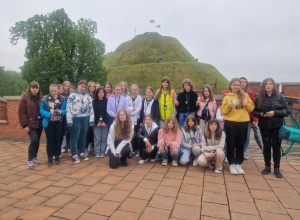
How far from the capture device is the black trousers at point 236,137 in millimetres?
4098

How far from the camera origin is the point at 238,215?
268 centimetres

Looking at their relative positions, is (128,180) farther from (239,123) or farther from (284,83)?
(284,83)

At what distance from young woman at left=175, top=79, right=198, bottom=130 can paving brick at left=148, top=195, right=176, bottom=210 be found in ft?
7.70

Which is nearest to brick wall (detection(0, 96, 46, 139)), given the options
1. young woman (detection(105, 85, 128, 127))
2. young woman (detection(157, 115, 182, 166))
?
young woman (detection(105, 85, 128, 127))

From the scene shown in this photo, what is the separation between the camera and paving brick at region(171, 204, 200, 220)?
8.65 feet

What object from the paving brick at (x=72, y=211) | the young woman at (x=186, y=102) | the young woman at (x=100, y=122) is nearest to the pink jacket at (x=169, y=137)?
the young woman at (x=186, y=102)

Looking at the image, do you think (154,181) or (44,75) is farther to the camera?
→ (44,75)

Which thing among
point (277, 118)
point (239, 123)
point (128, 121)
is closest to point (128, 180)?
point (128, 121)

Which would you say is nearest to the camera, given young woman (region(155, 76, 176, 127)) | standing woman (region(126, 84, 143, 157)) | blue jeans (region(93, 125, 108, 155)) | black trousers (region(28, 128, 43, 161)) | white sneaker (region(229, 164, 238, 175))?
white sneaker (region(229, 164, 238, 175))

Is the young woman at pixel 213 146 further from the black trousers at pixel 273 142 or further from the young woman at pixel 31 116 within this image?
the young woman at pixel 31 116

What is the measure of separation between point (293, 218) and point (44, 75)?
21.3m

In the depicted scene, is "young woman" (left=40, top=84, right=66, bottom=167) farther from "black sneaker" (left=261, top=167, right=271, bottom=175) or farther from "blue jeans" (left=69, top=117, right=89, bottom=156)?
"black sneaker" (left=261, top=167, right=271, bottom=175)

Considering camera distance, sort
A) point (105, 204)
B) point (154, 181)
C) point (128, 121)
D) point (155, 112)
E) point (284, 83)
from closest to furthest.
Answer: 1. point (105, 204)
2. point (154, 181)
3. point (128, 121)
4. point (155, 112)
5. point (284, 83)

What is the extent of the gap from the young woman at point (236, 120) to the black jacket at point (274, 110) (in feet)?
0.81
